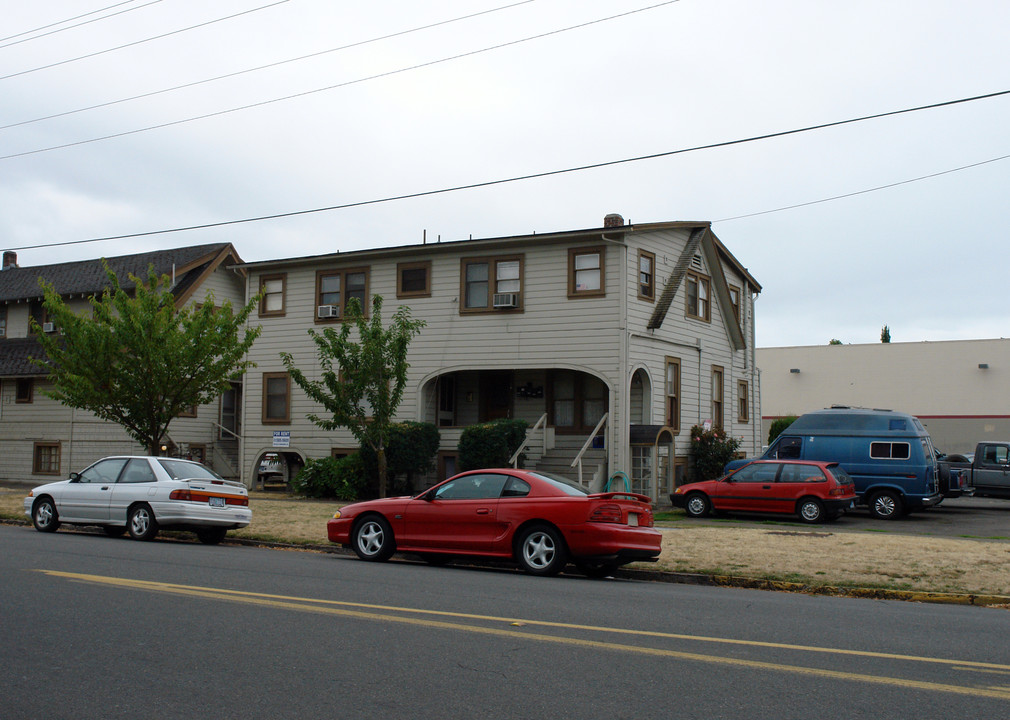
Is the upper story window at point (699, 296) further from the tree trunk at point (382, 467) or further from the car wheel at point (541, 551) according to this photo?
the car wheel at point (541, 551)

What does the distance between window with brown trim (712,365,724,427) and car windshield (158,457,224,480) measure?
58.6ft

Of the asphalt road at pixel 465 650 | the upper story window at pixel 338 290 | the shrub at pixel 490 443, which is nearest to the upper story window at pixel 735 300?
the shrub at pixel 490 443

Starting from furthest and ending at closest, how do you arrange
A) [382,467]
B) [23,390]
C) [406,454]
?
[23,390] < [406,454] < [382,467]

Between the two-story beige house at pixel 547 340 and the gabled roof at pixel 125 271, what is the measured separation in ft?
20.2

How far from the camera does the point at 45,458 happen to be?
36.1 meters

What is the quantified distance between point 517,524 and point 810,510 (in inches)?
428

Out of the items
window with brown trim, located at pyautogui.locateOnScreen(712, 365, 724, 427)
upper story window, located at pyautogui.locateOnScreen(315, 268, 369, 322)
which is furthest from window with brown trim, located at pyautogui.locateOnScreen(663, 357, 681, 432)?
upper story window, located at pyautogui.locateOnScreen(315, 268, 369, 322)

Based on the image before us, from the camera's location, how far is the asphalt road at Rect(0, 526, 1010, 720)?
→ 592 centimetres

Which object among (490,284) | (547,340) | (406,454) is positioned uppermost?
(490,284)

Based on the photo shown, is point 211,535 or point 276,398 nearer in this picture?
point 211,535

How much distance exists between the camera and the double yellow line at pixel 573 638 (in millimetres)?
6594

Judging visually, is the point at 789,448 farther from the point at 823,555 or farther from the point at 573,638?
the point at 573,638

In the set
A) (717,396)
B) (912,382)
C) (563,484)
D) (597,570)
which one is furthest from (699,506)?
(912,382)

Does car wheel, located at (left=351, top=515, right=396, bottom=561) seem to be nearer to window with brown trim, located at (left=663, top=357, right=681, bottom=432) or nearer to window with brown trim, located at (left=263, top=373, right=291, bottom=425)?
window with brown trim, located at (left=663, top=357, right=681, bottom=432)
